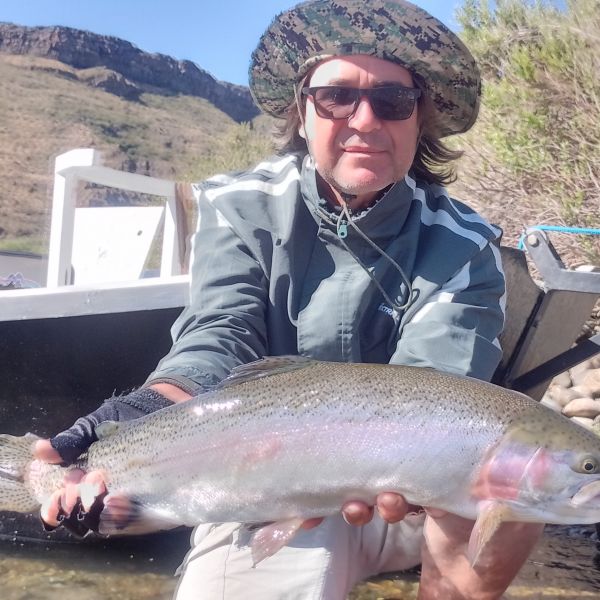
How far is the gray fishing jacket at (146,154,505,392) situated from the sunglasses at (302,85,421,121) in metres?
0.27

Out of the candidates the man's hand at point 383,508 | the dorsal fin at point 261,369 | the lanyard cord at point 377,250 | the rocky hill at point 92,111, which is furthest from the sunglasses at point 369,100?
the rocky hill at point 92,111

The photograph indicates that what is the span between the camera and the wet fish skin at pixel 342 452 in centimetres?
211

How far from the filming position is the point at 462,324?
9.21 feet

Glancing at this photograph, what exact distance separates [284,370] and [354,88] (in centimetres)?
112

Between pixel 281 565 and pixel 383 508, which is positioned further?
pixel 281 565

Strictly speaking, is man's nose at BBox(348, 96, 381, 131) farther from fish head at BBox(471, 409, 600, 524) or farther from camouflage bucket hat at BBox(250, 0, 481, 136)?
fish head at BBox(471, 409, 600, 524)

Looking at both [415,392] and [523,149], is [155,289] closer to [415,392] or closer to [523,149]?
[415,392]

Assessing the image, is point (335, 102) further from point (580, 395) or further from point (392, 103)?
point (580, 395)

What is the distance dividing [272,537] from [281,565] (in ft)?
1.43

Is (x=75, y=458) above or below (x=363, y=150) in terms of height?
below

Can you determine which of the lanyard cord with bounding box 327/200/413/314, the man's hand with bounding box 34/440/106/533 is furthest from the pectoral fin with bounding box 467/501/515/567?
the man's hand with bounding box 34/440/106/533

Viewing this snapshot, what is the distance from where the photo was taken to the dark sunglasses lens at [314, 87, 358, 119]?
2854 millimetres

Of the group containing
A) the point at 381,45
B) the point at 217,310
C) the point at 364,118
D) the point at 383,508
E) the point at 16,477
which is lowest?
the point at 16,477

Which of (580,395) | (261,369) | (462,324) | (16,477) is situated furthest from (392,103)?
(580,395)
